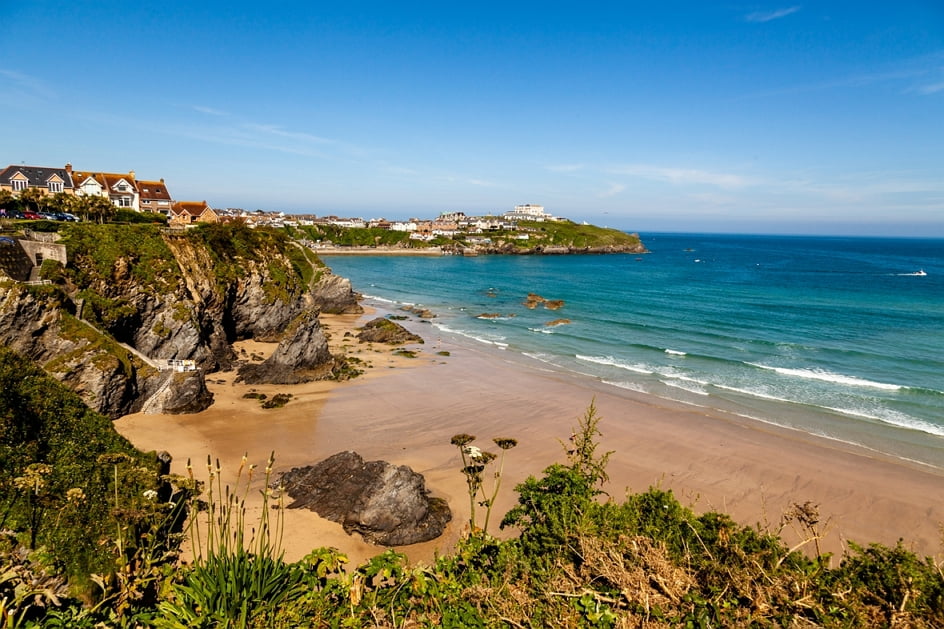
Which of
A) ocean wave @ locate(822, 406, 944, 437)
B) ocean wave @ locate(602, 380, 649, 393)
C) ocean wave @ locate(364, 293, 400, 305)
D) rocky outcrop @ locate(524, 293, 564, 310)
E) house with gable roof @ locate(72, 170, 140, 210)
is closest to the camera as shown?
ocean wave @ locate(822, 406, 944, 437)

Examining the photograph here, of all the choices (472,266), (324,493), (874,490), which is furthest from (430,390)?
(472,266)

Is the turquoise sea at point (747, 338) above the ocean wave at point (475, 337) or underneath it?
above

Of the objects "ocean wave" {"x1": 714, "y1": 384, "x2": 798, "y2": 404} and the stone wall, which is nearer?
the stone wall

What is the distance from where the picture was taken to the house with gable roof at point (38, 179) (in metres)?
52.1

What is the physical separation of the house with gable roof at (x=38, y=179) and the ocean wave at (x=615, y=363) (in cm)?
5892

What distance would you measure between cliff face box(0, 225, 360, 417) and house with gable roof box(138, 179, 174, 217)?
109ft

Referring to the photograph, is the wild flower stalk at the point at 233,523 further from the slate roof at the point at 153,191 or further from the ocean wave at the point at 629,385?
the slate roof at the point at 153,191

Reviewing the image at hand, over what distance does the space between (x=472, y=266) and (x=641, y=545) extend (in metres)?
113

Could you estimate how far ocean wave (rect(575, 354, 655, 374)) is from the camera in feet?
116

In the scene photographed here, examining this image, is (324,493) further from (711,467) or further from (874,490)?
(874,490)

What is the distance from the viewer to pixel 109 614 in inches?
237

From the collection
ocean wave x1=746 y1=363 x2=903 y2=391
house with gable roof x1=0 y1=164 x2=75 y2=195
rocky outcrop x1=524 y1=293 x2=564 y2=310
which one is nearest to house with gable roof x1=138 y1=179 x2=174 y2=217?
house with gable roof x1=0 y1=164 x2=75 y2=195

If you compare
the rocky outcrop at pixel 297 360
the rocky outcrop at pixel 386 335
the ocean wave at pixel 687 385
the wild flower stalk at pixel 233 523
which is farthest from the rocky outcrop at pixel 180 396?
the ocean wave at pixel 687 385

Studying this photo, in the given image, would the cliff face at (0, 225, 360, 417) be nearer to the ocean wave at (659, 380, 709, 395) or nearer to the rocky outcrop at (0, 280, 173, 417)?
the rocky outcrop at (0, 280, 173, 417)
